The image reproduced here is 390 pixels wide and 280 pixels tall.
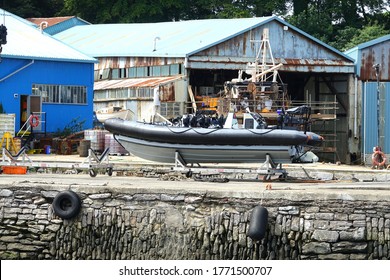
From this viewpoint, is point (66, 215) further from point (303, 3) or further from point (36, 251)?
point (303, 3)

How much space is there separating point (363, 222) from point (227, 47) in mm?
22743

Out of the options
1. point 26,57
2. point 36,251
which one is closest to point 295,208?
point 36,251

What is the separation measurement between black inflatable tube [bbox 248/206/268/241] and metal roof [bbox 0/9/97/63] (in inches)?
820

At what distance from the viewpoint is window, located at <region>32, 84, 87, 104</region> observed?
42.1m

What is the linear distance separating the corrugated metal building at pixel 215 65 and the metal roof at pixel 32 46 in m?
2.57

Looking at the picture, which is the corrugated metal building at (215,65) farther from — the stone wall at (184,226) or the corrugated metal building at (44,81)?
the stone wall at (184,226)

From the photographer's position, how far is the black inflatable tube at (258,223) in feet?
68.4

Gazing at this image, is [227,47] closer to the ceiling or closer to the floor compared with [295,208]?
closer to the ceiling

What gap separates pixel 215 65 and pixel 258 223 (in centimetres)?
2209

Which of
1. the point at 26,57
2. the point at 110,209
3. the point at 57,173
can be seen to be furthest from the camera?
the point at 26,57

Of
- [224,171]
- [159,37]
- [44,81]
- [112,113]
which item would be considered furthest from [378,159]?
[159,37]

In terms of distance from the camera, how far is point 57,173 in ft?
98.6

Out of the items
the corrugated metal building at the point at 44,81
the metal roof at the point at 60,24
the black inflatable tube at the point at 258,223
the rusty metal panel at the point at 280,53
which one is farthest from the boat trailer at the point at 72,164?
the metal roof at the point at 60,24

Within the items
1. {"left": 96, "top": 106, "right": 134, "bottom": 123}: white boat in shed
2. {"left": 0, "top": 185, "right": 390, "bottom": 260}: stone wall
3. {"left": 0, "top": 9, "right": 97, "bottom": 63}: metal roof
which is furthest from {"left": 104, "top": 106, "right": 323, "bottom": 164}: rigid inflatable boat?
{"left": 0, "top": 9, "right": 97, "bottom": 63}: metal roof
